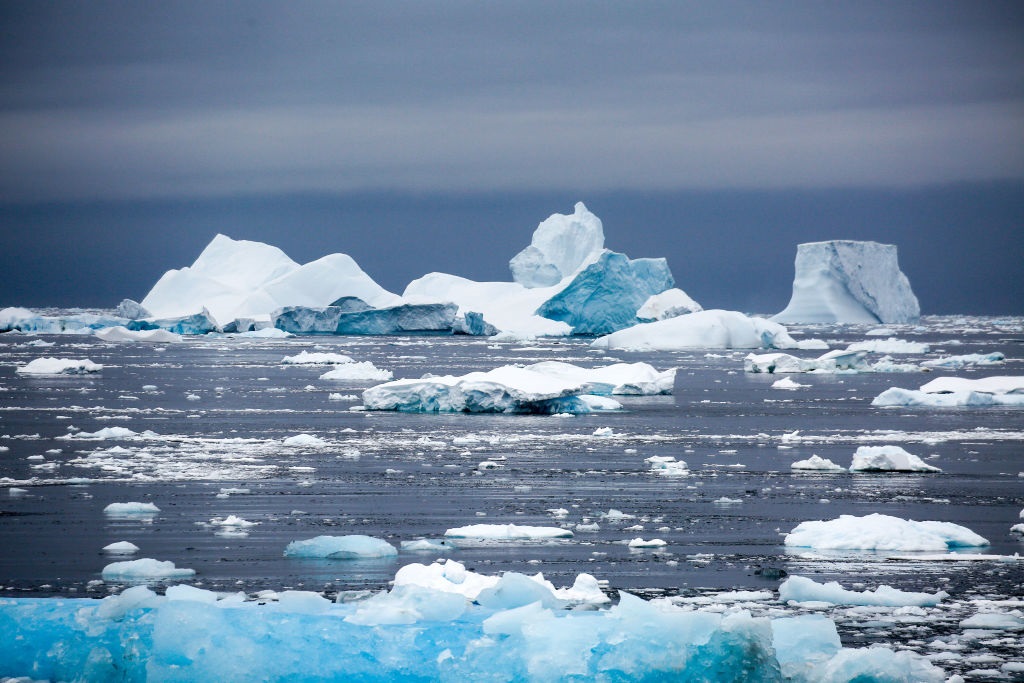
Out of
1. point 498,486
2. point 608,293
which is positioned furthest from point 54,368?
point 608,293

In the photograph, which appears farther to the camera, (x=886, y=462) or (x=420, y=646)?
(x=886, y=462)

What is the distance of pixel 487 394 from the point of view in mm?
19031

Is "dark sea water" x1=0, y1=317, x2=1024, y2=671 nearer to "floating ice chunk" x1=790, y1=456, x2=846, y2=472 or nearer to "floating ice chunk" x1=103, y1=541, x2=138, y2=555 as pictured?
"floating ice chunk" x1=103, y1=541, x2=138, y2=555

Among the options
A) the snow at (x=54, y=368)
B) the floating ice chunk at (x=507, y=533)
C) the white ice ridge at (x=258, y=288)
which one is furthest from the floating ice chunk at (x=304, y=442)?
the white ice ridge at (x=258, y=288)

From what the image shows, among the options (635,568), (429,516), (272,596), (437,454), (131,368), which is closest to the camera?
(272,596)

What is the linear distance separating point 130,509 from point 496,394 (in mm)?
9507

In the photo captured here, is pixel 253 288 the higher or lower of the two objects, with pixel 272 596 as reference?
higher

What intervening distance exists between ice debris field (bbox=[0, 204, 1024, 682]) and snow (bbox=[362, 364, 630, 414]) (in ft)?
0.17

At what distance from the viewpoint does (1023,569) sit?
8.09 m

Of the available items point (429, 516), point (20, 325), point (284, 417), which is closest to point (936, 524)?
point (429, 516)

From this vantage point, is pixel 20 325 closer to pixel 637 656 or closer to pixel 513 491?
pixel 513 491

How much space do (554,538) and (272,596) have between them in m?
2.59

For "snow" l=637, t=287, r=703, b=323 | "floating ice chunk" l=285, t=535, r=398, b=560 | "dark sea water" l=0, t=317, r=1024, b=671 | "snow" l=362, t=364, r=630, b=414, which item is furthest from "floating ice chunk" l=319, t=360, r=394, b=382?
"snow" l=637, t=287, r=703, b=323

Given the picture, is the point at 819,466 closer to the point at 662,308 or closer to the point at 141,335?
the point at 141,335
